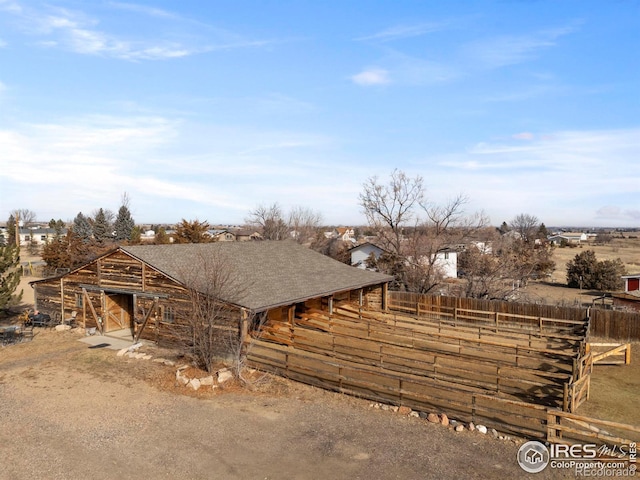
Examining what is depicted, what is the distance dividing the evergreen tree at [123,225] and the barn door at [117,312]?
186 ft

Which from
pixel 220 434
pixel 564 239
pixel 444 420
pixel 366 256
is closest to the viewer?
pixel 220 434

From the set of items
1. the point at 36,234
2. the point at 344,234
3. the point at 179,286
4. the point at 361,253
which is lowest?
the point at 179,286

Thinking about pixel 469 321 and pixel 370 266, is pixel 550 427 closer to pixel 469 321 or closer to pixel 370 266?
pixel 469 321

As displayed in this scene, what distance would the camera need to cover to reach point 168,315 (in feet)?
63.3

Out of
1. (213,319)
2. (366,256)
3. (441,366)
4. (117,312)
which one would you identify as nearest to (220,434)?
(213,319)

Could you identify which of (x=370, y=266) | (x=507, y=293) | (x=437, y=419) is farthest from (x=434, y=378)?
(x=370, y=266)

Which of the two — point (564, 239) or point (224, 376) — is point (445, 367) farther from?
point (564, 239)

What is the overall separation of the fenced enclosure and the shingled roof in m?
1.30

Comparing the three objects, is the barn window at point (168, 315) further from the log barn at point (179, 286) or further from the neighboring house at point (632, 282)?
the neighboring house at point (632, 282)

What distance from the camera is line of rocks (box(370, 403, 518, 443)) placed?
11092mm

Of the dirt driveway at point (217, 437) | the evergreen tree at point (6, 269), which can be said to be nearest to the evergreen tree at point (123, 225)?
the evergreen tree at point (6, 269)

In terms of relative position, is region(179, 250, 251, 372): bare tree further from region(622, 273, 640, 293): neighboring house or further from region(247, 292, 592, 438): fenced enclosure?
region(622, 273, 640, 293): neighboring house

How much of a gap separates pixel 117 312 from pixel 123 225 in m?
58.5

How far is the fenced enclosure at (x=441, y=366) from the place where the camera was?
38.2ft
